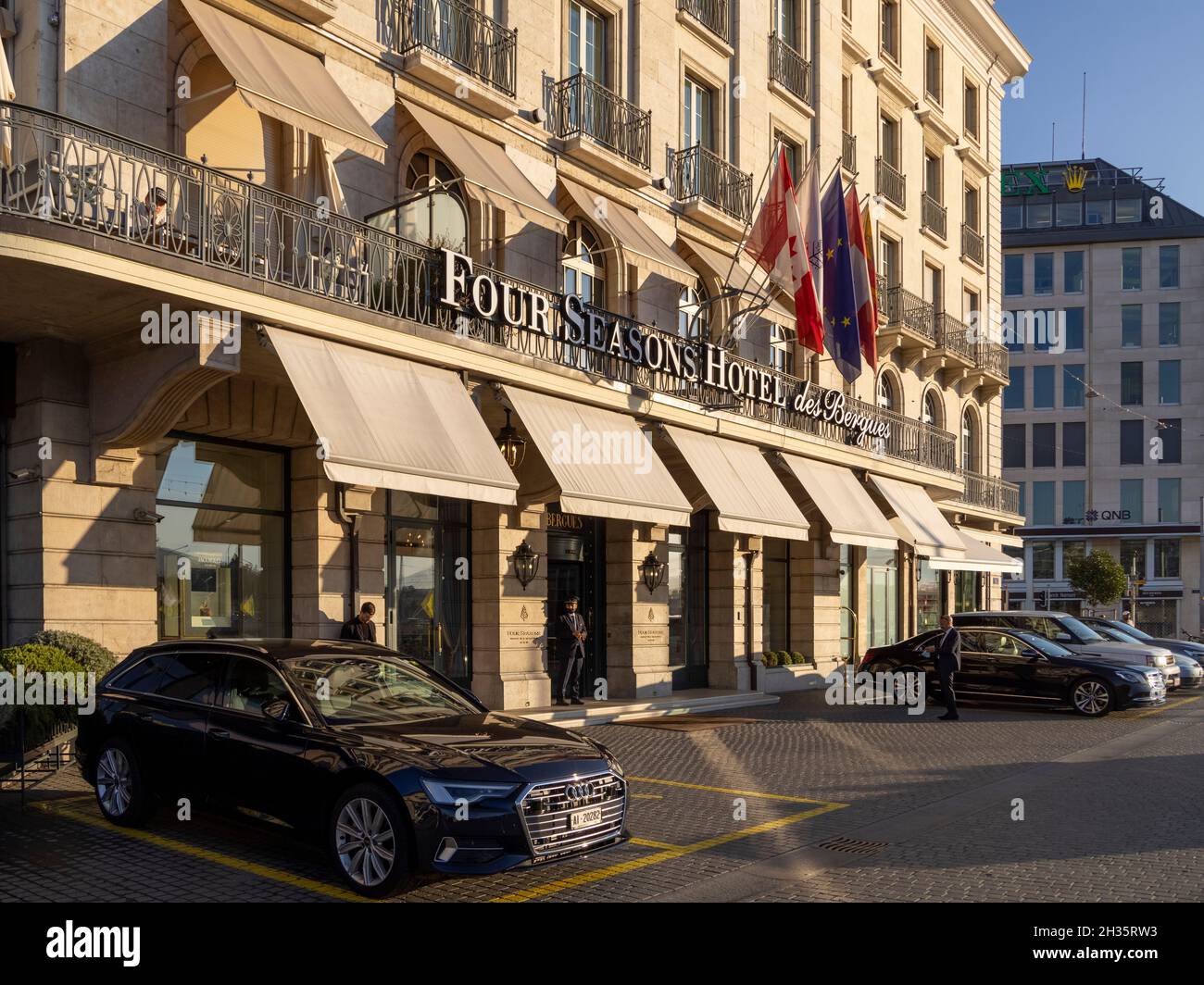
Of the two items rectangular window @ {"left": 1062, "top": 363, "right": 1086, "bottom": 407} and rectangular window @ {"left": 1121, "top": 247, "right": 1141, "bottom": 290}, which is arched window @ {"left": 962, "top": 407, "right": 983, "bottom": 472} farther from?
rectangular window @ {"left": 1121, "top": 247, "right": 1141, "bottom": 290}

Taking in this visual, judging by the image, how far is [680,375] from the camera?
20.4 metres

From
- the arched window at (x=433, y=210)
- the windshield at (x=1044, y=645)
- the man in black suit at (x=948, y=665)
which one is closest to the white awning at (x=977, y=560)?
the windshield at (x=1044, y=645)

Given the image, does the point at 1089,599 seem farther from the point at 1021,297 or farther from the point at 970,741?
the point at 970,741

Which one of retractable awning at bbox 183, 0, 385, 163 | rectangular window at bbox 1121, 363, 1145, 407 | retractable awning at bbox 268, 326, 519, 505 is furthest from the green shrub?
rectangular window at bbox 1121, 363, 1145, 407

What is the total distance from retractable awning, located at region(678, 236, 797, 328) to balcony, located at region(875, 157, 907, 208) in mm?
7191

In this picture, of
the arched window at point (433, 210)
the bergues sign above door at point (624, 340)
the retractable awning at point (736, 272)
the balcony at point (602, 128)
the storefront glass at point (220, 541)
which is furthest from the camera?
the retractable awning at point (736, 272)

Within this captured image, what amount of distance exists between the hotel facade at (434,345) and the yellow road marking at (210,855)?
10.5 feet

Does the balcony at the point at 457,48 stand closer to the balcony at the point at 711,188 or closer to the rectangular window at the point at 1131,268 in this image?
the balcony at the point at 711,188

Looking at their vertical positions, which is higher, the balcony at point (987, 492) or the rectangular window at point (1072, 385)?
the rectangular window at point (1072, 385)

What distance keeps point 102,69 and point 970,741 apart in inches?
537

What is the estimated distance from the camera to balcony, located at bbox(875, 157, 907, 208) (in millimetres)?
31875

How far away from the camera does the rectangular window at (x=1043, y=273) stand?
71.1 m

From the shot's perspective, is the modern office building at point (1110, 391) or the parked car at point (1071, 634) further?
the modern office building at point (1110, 391)

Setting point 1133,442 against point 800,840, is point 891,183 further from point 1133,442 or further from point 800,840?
point 1133,442
